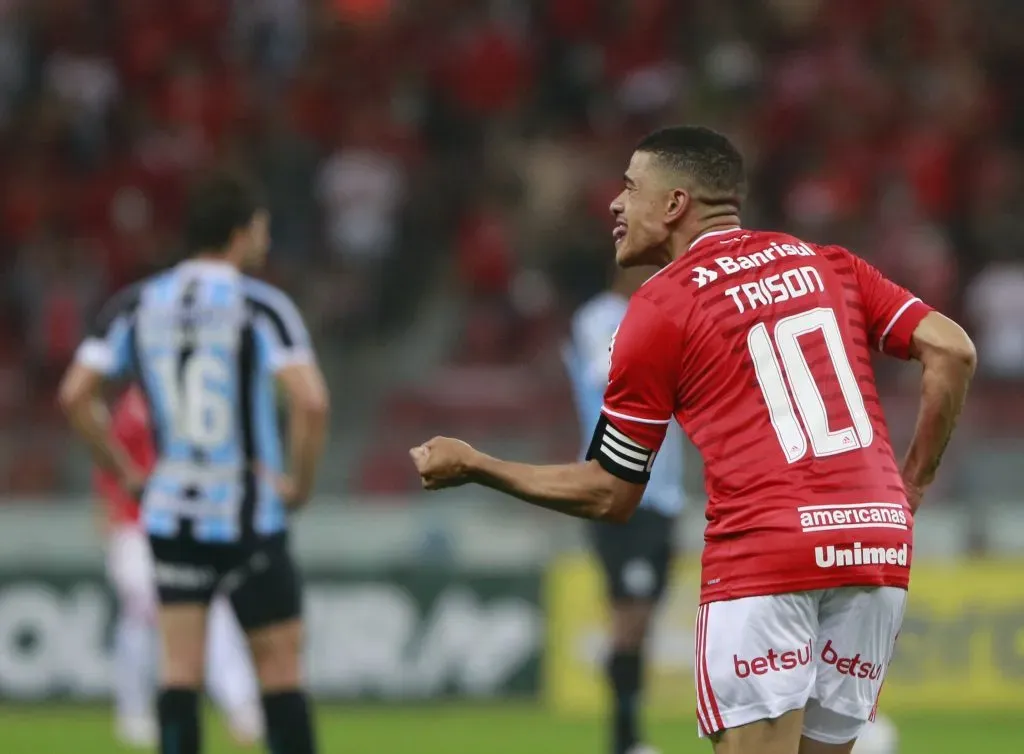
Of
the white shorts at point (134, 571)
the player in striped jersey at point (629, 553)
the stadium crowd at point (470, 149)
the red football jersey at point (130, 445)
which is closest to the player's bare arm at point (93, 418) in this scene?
the player in striped jersey at point (629, 553)

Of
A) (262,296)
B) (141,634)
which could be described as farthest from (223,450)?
(141,634)

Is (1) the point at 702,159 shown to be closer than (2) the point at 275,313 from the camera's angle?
Yes

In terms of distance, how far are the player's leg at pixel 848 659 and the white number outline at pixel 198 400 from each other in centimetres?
278

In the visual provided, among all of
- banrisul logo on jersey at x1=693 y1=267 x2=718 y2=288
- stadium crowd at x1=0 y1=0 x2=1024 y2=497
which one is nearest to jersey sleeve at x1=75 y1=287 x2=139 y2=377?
banrisul logo on jersey at x1=693 y1=267 x2=718 y2=288

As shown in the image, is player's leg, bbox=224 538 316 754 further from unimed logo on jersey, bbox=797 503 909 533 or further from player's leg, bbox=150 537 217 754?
unimed logo on jersey, bbox=797 503 909 533

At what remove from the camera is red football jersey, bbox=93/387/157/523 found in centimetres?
1023

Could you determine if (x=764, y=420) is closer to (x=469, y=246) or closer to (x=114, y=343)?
(x=114, y=343)

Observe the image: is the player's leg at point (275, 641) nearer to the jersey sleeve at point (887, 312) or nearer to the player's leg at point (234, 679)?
the jersey sleeve at point (887, 312)

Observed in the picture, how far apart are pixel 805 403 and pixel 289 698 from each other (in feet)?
9.05

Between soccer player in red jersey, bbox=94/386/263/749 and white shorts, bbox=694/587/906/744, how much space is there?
585 cm

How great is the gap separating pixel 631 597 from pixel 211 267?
2688mm

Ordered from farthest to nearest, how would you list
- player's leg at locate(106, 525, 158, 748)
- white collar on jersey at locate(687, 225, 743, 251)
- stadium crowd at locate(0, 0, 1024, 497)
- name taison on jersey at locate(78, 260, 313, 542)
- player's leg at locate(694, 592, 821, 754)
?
stadium crowd at locate(0, 0, 1024, 497)
player's leg at locate(106, 525, 158, 748)
name taison on jersey at locate(78, 260, 313, 542)
white collar on jersey at locate(687, 225, 743, 251)
player's leg at locate(694, 592, 821, 754)

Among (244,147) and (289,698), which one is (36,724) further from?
(244,147)

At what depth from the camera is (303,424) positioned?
655 cm
